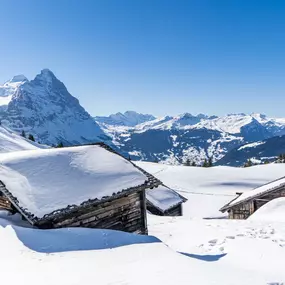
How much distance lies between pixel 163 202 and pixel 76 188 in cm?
2231

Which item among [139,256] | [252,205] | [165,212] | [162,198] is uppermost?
[139,256]

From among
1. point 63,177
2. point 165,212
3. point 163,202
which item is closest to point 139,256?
point 63,177

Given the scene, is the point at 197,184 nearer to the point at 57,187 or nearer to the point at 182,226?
the point at 182,226

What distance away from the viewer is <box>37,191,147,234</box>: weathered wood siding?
1209 centimetres

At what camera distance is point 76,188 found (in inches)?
505

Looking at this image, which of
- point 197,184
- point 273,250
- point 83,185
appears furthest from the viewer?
point 197,184

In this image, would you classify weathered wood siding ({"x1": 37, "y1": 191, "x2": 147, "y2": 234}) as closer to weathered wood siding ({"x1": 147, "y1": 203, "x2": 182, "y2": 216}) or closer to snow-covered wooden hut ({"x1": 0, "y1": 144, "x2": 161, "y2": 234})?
snow-covered wooden hut ({"x1": 0, "y1": 144, "x2": 161, "y2": 234})

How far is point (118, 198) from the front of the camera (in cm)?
1417

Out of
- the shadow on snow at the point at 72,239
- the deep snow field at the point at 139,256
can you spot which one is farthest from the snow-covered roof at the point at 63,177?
the deep snow field at the point at 139,256

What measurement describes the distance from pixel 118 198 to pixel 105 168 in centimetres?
164

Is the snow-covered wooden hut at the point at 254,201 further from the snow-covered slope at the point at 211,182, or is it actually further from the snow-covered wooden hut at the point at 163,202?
the snow-covered slope at the point at 211,182

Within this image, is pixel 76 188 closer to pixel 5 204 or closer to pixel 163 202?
pixel 5 204

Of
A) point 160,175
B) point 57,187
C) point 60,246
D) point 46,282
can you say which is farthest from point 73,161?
point 160,175

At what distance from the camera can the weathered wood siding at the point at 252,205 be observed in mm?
27000
